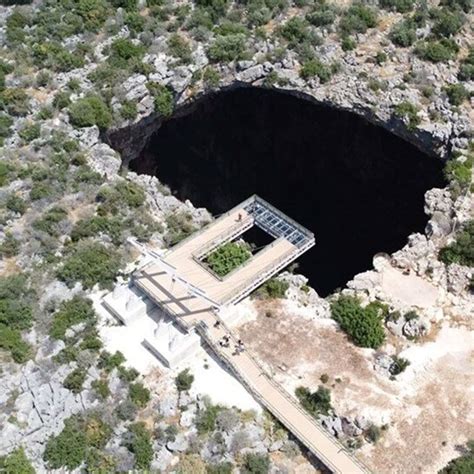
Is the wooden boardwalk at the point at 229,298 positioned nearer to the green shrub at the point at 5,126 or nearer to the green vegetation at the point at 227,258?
the green vegetation at the point at 227,258

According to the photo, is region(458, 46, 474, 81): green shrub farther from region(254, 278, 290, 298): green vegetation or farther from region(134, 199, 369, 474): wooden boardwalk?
region(254, 278, 290, 298): green vegetation

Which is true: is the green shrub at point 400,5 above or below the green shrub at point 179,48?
above

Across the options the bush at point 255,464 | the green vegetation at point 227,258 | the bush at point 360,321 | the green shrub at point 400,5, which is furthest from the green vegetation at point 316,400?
the green shrub at point 400,5

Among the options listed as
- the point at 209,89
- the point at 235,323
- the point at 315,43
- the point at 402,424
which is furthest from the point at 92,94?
the point at 402,424

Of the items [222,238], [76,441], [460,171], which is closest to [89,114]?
[222,238]

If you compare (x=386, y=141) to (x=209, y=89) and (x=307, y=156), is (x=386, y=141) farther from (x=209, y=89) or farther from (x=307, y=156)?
(x=209, y=89)
